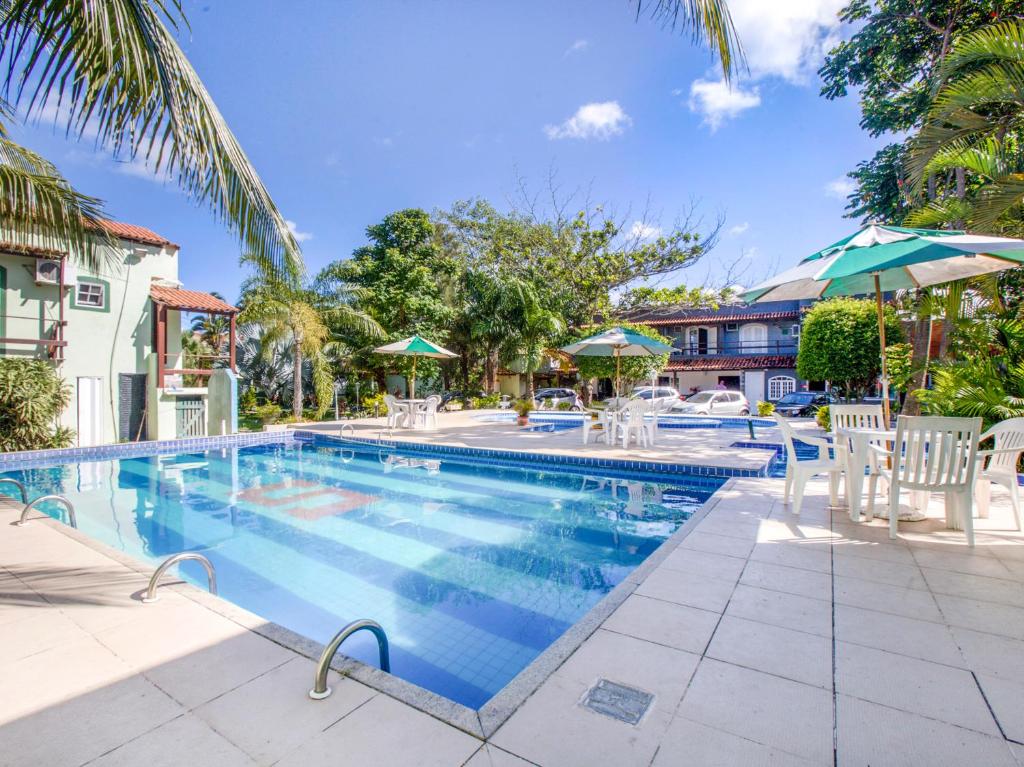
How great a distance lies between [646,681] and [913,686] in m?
1.26

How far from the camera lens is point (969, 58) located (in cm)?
580

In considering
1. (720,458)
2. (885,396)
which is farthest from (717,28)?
(720,458)

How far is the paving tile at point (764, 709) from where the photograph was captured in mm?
2002

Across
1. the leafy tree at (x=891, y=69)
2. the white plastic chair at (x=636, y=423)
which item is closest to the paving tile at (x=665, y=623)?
the white plastic chair at (x=636, y=423)

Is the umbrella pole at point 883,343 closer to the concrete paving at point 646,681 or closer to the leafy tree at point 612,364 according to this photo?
the concrete paving at point 646,681

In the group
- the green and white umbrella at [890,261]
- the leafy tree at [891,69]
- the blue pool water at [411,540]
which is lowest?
the blue pool water at [411,540]

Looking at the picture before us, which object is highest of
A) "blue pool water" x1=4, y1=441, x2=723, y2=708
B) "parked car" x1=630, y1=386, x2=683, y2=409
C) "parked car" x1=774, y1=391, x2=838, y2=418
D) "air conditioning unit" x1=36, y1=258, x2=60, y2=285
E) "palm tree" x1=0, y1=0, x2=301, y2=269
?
"air conditioning unit" x1=36, y1=258, x2=60, y2=285

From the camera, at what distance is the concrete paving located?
1.97 m

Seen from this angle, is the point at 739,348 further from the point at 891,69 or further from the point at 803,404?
the point at 891,69

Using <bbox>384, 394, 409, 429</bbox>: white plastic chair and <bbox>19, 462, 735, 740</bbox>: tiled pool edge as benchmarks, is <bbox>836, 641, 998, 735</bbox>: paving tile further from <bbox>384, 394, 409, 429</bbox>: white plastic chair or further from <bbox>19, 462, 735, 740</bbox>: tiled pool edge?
<bbox>384, 394, 409, 429</bbox>: white plastic chair

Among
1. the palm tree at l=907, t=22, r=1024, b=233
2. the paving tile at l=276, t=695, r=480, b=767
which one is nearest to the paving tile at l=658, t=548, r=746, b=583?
the paving tile at l=276, t=695, r=480, b=767

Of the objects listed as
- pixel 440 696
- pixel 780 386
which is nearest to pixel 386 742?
pixel 440 696

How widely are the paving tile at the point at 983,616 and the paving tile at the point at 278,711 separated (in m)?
3.44

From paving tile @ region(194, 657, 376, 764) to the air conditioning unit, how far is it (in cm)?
1502
